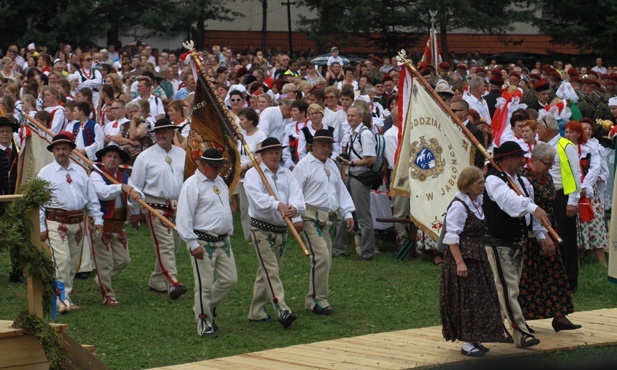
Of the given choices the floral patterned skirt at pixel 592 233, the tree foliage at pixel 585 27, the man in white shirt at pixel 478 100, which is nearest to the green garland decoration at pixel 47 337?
the floral patterned skirt at pixel 592 233

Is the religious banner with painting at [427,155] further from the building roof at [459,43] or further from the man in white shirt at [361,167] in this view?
the building roof at [459,43]

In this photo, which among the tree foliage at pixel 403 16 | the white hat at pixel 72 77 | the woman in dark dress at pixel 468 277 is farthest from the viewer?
the tree foliage at pixel 403 16

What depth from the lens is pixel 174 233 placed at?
45.8 ft

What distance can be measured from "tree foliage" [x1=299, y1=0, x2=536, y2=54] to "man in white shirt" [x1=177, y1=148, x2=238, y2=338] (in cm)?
2572

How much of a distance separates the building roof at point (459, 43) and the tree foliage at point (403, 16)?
247 cm

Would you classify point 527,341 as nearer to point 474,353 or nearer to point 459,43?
point 474,353

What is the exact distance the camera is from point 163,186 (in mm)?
13328

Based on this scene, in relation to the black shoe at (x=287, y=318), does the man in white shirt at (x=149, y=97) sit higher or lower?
higher

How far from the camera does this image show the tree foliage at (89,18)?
114ft

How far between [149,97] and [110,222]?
6.11 meters

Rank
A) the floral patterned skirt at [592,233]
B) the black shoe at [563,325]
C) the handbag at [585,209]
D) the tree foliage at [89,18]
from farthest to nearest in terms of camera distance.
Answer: the tree foliage at [89,18]
the floral patterned skirt at [592,233]
the handbag at [585,209]
the black shoe at [563,325]

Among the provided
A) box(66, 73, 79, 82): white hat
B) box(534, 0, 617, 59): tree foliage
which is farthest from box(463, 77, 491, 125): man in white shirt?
box(534, 0, 617, 59): tree foliage

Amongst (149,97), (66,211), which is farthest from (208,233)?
(149,97)

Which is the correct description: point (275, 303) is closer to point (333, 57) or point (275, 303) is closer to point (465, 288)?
point (465, 288)
